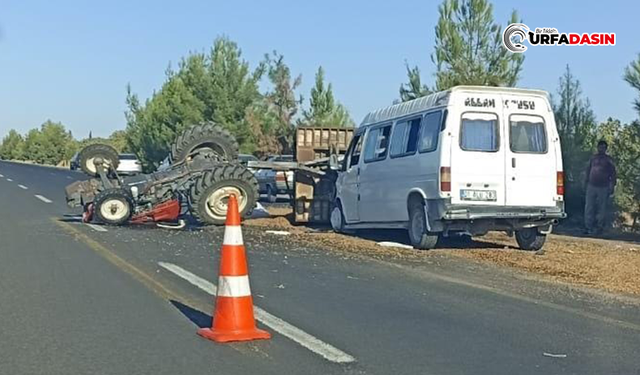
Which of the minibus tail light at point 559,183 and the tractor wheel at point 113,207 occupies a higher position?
the minibus tail light at point 559,183

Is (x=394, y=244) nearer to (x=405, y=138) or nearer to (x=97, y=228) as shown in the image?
(x=405, y=138)

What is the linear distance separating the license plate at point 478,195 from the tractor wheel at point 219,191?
5.83m

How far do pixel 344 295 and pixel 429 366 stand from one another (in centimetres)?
325

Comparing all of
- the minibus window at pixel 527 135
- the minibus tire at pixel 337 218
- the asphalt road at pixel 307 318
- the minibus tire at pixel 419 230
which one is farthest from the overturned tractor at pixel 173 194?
the minibus window at pixel 527 135

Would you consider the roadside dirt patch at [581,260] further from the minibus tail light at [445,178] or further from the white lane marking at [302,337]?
the white lane marking at [302,337]

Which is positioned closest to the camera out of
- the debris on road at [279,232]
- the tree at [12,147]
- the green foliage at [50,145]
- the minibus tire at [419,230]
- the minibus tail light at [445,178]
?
the minibus tail light at [445,178]

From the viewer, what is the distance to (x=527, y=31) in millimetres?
23922

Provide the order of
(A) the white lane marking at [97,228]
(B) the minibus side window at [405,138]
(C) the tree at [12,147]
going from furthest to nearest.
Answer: (C) the tree at [12,147], (A) the white lane marking at [97,228], (B) the minibus side window at [405,138]

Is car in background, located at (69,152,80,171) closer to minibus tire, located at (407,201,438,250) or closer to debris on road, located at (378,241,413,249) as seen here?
debris on road, located at (378,241,413,249)

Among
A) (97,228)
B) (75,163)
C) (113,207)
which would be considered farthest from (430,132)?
(75,163)

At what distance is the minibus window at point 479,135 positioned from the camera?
1355cm

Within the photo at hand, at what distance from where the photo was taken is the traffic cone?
7359 mm

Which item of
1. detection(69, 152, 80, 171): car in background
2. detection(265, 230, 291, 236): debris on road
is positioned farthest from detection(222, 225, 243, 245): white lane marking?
detection(69, 152, 80, 171): car in background

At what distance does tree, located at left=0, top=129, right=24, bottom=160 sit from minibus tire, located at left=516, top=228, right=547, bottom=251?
420 feet
